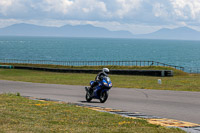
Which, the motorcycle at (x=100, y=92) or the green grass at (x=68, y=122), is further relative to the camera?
the motorcycle at (x=100, y=92)

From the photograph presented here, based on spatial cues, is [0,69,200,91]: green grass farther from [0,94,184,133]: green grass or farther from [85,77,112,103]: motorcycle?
[0,94,184,133]: green grass

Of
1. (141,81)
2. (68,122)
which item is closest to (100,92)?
(68,122)

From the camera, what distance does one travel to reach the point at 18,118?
10.4 meters

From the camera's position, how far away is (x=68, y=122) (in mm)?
10148

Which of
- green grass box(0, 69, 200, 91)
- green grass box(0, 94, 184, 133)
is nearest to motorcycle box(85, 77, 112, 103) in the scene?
green grass box(0, 94, 184, 133)

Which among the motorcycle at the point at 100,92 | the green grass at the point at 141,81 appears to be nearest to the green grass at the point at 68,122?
the motorcycle at the point at 100,92

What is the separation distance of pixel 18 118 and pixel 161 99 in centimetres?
879

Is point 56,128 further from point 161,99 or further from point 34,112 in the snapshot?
point 161,99

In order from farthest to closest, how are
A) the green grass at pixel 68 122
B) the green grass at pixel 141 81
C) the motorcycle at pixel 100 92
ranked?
1. the green grass at pixel 141 81
2. the motorcycle at pixel 100 92
3. the green grass at pixel 68 122

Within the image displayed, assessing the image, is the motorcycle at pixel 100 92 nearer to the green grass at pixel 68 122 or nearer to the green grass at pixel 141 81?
the green grass at pixel 68 122

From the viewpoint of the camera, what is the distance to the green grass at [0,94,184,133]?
8.82 meters

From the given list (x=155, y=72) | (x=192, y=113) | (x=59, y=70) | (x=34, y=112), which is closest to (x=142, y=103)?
(x=192, y=113)

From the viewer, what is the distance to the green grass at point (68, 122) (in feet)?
28.9

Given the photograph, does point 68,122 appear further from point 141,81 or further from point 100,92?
point 141,81
